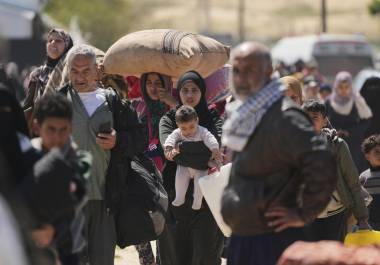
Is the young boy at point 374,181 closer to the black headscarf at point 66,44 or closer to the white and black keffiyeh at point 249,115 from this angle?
the black headscarf at point 66,44

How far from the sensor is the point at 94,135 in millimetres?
8109

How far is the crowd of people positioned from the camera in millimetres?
6008

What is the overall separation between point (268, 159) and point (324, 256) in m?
0.58

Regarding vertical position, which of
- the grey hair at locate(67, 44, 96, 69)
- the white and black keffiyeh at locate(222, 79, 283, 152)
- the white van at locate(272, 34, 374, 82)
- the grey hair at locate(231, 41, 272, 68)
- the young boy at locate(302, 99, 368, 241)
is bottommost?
the white van at locate(272, 34, 374, 82)

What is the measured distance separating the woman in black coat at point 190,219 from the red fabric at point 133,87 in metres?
1.36

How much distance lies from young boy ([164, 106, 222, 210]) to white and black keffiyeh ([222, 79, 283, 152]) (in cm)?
242

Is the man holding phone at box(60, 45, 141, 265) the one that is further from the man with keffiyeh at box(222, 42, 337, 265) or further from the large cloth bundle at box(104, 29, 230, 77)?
the man with keffiyeh at box(222, 42, 337, 265)

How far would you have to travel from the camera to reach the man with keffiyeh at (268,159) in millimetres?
6184

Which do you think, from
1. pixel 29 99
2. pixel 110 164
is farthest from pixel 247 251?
pixel 29 99

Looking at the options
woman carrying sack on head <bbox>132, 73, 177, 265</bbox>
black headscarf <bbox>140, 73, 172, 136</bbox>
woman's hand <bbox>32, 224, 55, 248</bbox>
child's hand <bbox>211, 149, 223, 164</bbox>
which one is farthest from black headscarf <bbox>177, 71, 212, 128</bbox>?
woman's hand <bbox>32, 224, 55, 248</bbox>

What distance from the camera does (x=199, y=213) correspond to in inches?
356

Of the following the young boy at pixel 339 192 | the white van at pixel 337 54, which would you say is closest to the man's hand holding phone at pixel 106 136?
the young boy at pixel 339 192

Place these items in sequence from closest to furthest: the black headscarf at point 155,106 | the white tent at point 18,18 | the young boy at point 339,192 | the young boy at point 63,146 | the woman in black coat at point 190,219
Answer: the young boy at point 63,146 < the young boy at point 339,192 < the woman in black coat at point 190,219 < the black headscarf at point 155,106 < the white tent at point 18,18

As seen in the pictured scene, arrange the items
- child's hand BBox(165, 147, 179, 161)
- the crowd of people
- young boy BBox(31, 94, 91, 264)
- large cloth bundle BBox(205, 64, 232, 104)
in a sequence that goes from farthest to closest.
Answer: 1. large cloth bundle BBox(205, 64, 232, 104)
2. child's hand BBox(165, 147, 179, 161)
3. young boy BBox(31, 94, 91, 264)
4. the crowd of people
